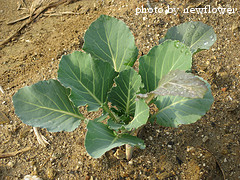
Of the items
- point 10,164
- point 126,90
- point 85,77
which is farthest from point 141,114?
point 10,164

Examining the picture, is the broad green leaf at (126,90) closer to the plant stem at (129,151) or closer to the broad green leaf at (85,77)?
the broad green leaf at (85,77)

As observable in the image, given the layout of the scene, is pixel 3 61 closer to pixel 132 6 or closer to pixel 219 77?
pixel 132 6

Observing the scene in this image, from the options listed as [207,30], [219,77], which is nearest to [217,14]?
[219,77]

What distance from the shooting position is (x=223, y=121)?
74.4 inches

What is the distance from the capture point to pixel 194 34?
153 centimetres

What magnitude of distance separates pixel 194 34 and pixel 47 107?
0.91 meters

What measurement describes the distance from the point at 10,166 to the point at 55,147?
32 centimetres

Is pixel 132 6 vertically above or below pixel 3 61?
above

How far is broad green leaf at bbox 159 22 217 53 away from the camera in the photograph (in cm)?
152

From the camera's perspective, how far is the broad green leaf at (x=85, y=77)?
53.9 inches

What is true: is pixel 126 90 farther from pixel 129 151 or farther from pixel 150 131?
pixel 150 131

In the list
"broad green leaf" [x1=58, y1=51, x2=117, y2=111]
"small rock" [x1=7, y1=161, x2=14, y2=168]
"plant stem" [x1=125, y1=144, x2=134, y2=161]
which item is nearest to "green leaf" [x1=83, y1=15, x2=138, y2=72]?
"broad green leaf" [x1=58, y1=51, x2=117, y2=111]

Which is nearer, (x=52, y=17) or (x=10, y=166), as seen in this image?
(x=10, y=166)

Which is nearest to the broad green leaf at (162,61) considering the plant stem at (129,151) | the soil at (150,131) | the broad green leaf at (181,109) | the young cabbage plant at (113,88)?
the young cabbage plant at (113,88)
